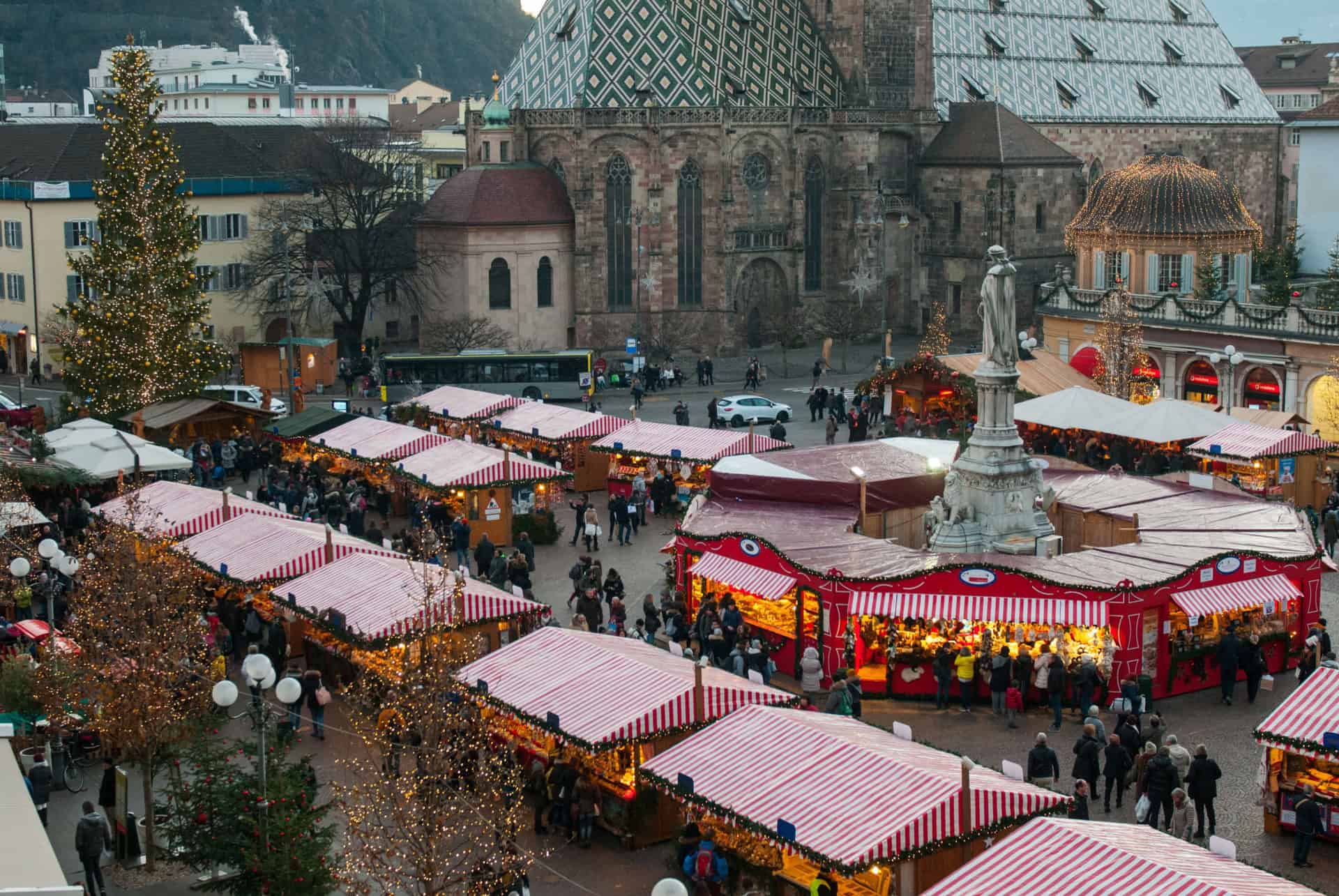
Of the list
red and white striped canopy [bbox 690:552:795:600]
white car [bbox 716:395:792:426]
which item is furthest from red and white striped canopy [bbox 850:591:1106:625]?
white car [bbox 716:395:792:426]

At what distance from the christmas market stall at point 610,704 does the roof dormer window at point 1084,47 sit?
67.3m

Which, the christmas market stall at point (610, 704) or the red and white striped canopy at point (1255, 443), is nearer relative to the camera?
the christmas market stall at point (610, 704)

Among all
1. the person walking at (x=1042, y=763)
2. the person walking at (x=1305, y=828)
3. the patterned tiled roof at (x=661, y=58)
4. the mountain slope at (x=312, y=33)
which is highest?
the mountain slope at (x=312, y=33)

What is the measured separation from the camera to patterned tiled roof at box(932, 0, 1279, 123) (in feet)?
264

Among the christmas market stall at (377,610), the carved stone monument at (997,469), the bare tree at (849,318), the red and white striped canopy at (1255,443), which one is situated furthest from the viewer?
the bare tree at (849,318)

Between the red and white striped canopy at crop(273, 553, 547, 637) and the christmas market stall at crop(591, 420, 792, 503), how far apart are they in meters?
11.5

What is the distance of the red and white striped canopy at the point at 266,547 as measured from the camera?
29781 mm

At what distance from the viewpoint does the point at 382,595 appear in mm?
27141

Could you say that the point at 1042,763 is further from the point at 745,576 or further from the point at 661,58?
the point at 661,58

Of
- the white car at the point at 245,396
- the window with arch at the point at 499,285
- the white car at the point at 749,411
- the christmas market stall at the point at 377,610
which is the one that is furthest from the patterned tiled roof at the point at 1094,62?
the christmas market stall at the point at 377,610

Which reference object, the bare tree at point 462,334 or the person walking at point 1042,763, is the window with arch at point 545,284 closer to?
the bare tree at point 462,334

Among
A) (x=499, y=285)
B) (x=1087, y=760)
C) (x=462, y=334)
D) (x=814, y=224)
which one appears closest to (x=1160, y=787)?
(x=1087, y=760)

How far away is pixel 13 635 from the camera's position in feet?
91.5

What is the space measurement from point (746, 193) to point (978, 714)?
47.4 metres
